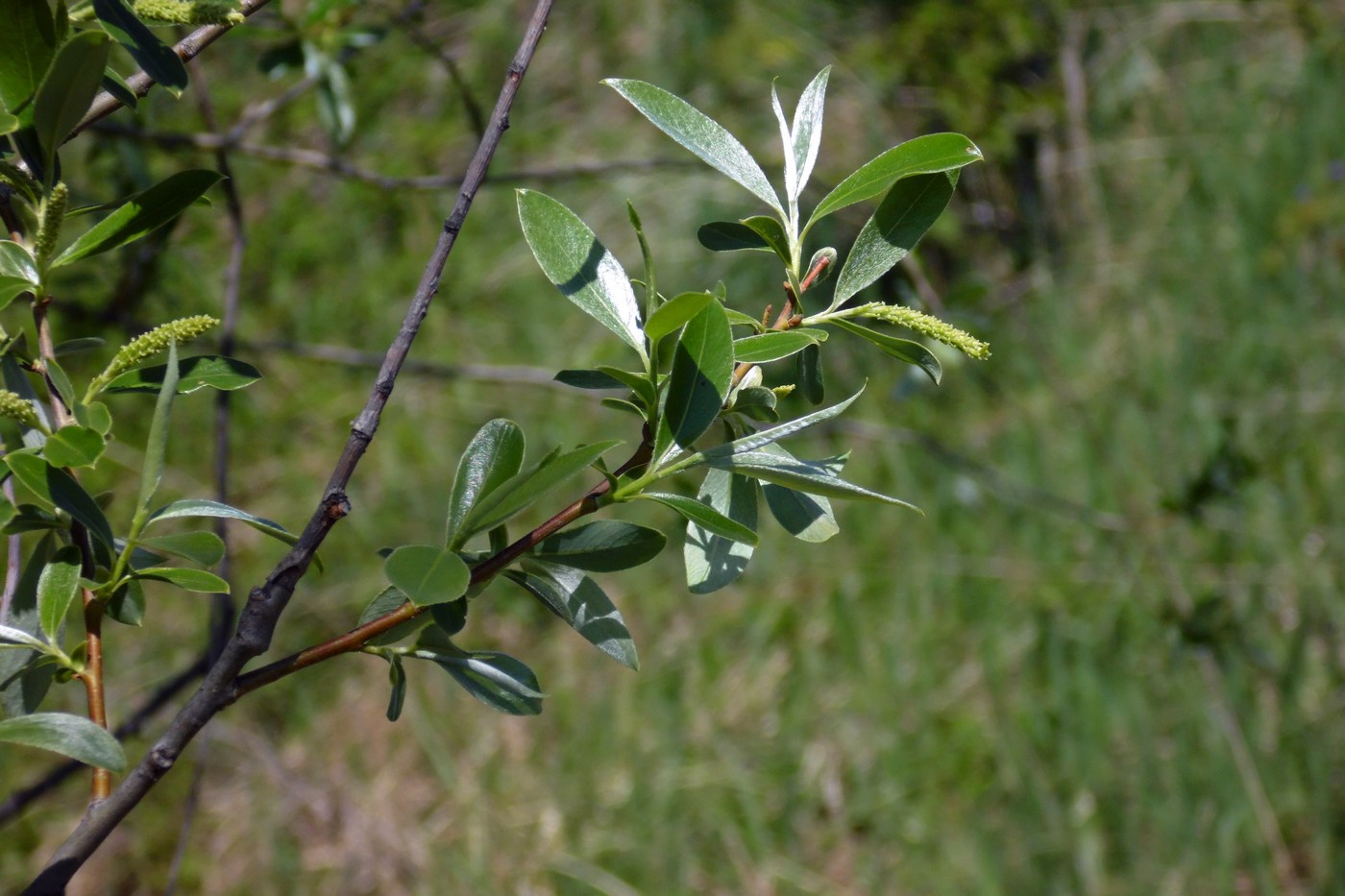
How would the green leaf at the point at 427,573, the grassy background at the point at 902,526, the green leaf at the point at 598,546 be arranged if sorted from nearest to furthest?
the green leaf at the point at 427,573 < the green leaf at the point at 598,546 < the grassy background at the point at 902,526

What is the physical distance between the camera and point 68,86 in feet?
1.55

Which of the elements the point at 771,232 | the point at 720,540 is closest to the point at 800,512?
the point at 720,540

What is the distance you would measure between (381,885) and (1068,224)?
2428 millimetres

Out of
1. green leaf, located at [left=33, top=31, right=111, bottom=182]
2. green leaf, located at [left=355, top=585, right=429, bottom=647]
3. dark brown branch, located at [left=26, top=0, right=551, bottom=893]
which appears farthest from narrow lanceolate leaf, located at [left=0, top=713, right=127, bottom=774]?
green leaf, located at [left=33, top=31, right=111, bottom=182]

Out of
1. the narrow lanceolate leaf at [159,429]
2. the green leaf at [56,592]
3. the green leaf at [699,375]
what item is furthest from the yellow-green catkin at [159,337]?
the green leaf at [699,375]

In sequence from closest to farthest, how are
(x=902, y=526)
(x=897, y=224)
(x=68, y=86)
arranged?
(x=68, y=86), (x=897, y=224), (x=902, y=526)

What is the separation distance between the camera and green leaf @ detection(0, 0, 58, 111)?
492 mm

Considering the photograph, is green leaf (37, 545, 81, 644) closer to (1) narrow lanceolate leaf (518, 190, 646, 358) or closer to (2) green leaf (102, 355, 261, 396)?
(2) green leaf (102, 355, 261, 396)

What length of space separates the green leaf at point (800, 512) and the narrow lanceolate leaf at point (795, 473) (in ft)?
0.15

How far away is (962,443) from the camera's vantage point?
2742 mm

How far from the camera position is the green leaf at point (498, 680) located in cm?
57

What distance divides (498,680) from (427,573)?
12cm

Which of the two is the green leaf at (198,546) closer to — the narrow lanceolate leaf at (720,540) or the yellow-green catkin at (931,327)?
the narrow lanceolate leaf at (720,540)

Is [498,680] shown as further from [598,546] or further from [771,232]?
[771,232]
